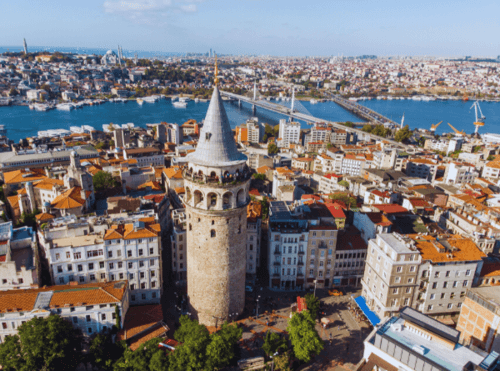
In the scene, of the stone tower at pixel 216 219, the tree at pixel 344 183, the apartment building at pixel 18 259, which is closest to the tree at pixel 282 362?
the stone tower at pixel 216 219

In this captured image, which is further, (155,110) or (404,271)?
(155,110)

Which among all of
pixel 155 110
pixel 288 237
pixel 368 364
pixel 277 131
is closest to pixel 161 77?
pixel 155 110

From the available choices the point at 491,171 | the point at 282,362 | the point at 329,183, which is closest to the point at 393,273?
the point at 282,362

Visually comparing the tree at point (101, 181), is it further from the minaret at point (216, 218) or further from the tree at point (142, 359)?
the tree at point (142, 359)

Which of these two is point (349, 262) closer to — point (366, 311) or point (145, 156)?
point (366, 311)

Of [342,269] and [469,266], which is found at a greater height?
[469,266]

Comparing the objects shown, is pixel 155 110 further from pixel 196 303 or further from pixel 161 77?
pixel 196 303
